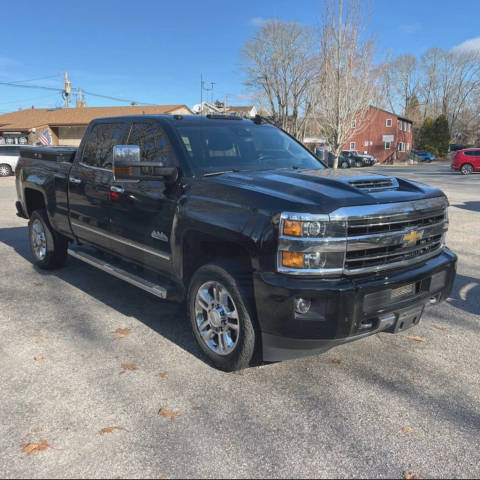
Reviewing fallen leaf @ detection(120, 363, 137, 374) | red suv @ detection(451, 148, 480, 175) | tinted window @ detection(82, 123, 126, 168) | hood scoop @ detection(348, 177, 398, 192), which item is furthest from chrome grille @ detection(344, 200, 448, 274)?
red suv @ detection(451, 148, 480, 175)

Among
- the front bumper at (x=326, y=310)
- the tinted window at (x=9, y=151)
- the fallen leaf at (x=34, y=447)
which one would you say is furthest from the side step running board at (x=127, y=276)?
the tinted window at (x=9, y=151)

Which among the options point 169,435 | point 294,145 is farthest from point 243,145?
point 169,435

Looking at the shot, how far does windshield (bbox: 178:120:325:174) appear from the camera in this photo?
13.4 ft

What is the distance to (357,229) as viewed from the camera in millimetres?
3066

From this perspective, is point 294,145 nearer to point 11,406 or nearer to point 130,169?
point 130,169

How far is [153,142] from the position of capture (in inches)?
170

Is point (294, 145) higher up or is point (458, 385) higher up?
point (294, 145)

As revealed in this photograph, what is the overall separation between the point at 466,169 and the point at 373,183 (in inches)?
1172

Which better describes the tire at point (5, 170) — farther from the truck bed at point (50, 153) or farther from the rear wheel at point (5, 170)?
the truck bed at point (50, 153)

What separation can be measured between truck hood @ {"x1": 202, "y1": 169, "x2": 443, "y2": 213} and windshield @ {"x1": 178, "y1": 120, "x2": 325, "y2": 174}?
28 cm

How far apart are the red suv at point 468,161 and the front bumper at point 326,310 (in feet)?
97.1

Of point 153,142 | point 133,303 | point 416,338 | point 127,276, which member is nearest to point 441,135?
point 416,338

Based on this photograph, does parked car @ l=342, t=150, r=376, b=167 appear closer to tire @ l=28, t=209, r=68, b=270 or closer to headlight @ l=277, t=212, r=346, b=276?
tire @ l=28, t=209, r=68, b=270

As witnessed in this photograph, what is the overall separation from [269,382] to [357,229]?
1.31m
